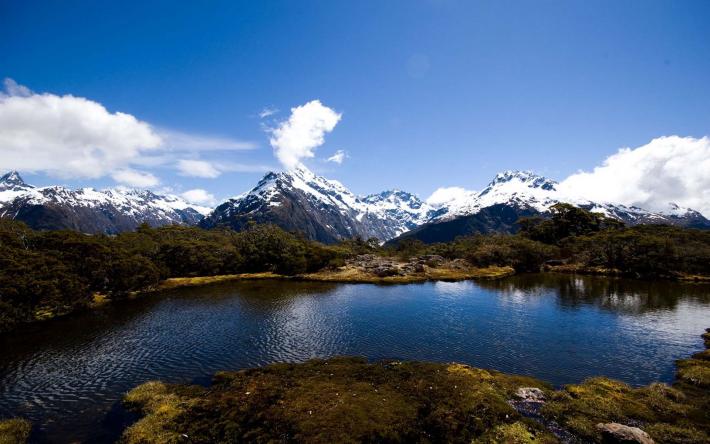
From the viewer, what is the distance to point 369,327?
73438 mm

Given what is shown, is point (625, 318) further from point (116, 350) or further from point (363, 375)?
point (116, 350)

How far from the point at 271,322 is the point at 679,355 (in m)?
71.2

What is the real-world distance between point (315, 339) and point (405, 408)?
31.2 metres

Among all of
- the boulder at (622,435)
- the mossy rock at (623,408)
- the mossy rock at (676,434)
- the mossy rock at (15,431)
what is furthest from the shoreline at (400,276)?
the boulder at (622,435)

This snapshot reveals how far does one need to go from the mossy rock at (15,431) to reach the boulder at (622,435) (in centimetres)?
5401

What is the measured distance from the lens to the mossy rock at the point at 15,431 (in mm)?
34375

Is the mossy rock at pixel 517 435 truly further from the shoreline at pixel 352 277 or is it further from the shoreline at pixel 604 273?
the shoreline at pixel 604 273

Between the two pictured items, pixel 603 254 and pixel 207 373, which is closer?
pixel 207 373

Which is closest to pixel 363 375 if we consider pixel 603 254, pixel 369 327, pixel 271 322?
pixel 369 327

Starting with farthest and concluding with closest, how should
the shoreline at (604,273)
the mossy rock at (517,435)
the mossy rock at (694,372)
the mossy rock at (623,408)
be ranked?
the shoreline at (604,273)
the mossy rock at (694,372)
the mossy rock at (623,408)
the mossy rock at (517,435)

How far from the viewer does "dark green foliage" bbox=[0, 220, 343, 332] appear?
241 feet

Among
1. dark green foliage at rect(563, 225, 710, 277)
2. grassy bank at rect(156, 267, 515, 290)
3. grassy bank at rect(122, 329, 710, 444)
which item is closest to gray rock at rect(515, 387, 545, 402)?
grassy bank at rect(122, 329, 710, 444)

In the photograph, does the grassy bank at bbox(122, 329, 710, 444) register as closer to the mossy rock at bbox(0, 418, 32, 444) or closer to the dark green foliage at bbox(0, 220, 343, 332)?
the mossy rock at bbox(0, 418, 32, 444)

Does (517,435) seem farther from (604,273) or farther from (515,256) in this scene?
(515,256)
